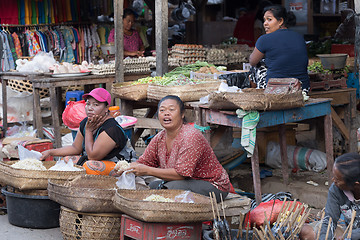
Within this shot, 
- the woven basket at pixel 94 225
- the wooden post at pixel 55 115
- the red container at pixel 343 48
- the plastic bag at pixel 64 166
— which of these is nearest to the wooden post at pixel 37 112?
the wooden post at pixel 55 115

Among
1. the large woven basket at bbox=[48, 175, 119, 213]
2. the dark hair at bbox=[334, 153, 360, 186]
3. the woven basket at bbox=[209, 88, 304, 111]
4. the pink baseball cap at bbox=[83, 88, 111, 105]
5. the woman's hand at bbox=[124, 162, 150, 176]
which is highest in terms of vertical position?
the pink baseball cap at bbox=[83, 88, 111, 105]

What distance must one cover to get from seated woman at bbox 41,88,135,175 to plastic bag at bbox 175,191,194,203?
3.23ft

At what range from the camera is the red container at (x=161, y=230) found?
12.8 feet

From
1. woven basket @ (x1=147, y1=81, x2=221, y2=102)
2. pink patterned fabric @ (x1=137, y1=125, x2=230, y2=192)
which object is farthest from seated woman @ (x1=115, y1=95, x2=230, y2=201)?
woven basket @ (x1=147, y1=81, x2=221, y2=102)

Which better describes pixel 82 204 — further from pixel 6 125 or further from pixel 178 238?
pixel 6 125

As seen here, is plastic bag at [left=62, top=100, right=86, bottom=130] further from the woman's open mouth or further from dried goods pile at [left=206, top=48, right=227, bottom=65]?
dried goods pile at [left=206, top=48, right=227, bottom=65]

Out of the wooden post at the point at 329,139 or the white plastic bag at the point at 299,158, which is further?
the white plastic bag at the point at 299,158

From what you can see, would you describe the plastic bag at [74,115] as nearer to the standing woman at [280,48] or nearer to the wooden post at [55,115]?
the wooden post at [55,115]

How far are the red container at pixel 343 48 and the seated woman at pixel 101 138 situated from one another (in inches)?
241

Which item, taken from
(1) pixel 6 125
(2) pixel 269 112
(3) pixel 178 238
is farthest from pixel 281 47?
(1) pixel 6 125

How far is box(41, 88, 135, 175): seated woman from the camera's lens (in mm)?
5074

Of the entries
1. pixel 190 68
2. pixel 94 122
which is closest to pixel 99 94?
pixel 94 122

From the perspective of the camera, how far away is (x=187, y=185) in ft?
14.3

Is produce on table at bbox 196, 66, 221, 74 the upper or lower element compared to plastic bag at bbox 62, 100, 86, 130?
upper
